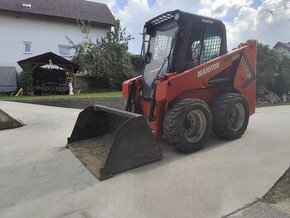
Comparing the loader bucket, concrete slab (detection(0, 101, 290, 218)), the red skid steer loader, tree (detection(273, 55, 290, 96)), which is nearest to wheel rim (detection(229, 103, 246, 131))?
the red skid steer loader

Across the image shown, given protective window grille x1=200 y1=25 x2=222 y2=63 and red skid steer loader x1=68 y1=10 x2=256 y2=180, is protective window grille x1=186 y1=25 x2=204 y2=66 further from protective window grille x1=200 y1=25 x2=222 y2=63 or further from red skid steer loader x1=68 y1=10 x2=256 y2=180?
protective window grille x1=200 y1=25 x2=222 y2=63

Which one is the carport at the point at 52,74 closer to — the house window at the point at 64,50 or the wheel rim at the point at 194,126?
the house window at the point at 64,50

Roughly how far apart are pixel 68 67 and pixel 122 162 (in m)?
17.0

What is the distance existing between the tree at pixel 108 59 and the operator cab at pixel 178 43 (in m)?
14.6

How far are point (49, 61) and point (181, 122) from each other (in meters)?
16.5

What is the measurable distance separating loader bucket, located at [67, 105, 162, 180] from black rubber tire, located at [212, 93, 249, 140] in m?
1.36

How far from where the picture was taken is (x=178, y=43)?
5926 mm

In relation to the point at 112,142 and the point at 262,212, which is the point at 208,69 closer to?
the point at 112,142

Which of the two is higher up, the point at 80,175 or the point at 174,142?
the point at 174,142

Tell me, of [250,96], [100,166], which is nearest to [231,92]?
[250,96]

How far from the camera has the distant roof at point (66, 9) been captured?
23797 mm

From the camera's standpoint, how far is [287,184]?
4.54 m

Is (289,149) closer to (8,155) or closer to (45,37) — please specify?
(8,155)

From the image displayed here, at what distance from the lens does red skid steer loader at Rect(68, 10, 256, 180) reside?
5.14m
